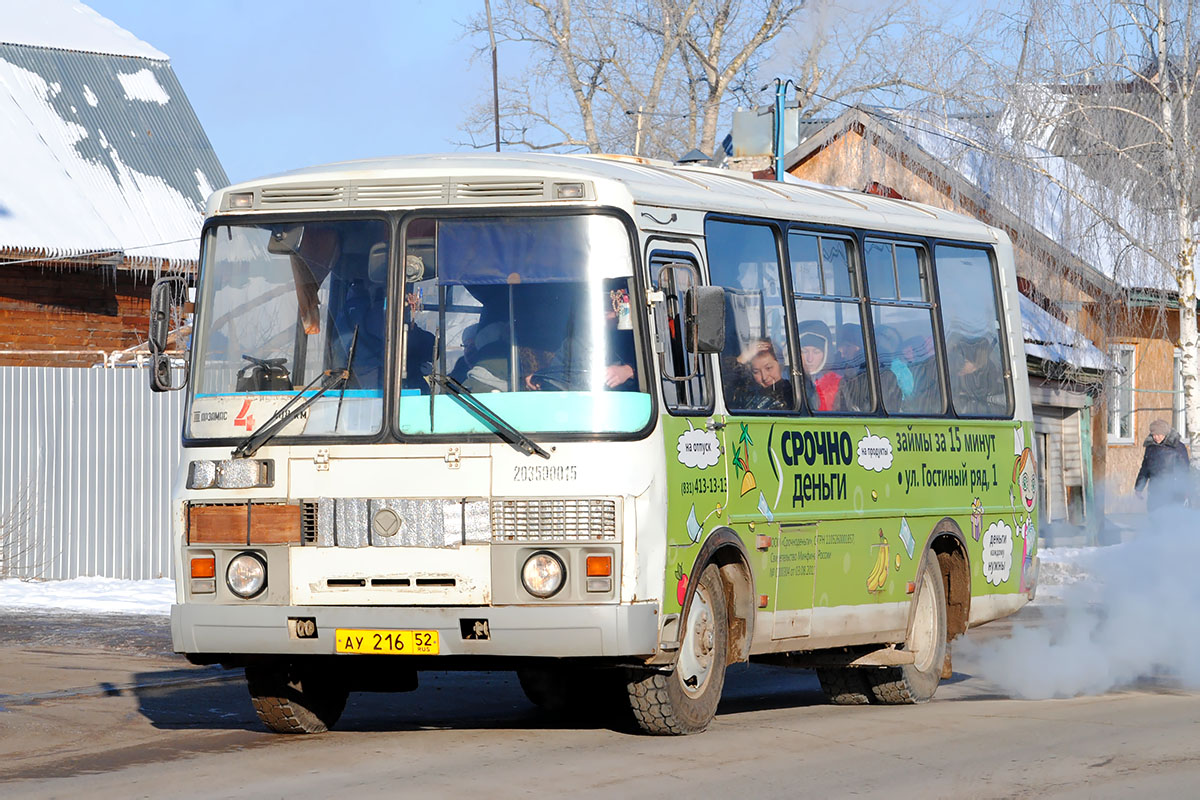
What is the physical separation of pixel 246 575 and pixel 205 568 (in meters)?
0.23

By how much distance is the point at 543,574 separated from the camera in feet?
29.9

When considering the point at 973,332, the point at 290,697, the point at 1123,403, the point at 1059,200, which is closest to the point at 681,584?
the point at 290,697

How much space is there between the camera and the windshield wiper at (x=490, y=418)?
912 cm

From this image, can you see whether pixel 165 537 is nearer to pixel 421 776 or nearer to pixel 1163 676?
pixel 1163 676

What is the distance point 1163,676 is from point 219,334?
7.40 m

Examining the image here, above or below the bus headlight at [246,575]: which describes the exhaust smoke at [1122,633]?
below

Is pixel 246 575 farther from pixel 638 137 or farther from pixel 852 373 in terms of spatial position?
pixel 638 137

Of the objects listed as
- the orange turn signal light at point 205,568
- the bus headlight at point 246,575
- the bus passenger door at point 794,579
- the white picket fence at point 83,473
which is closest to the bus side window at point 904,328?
the bus passenger door at point 794,579

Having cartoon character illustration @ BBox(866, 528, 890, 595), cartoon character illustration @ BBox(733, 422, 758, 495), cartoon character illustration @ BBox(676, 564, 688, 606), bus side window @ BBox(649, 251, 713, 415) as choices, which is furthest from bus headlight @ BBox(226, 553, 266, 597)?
cartoon character illustration @ BBox(866, 528, 890, 595)

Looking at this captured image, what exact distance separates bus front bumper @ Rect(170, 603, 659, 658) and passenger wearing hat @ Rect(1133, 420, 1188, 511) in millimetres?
17917

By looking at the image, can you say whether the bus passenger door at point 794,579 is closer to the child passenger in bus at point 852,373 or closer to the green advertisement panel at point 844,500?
the green advertisement panel at point 844,500

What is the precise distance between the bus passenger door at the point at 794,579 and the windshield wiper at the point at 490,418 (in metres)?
2.04

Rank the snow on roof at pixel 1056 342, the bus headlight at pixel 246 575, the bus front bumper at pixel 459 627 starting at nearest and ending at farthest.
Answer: the bus front bumper at pixel 459 627, the bus headlight at pixel 246 575, the snow on roof at pixel 1056 342

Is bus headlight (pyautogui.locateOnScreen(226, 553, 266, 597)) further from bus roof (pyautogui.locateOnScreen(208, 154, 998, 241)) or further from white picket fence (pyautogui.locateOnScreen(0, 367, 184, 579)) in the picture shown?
white picket fence (pyautogui.locateOnScreen(0, 367, 184, 579))
